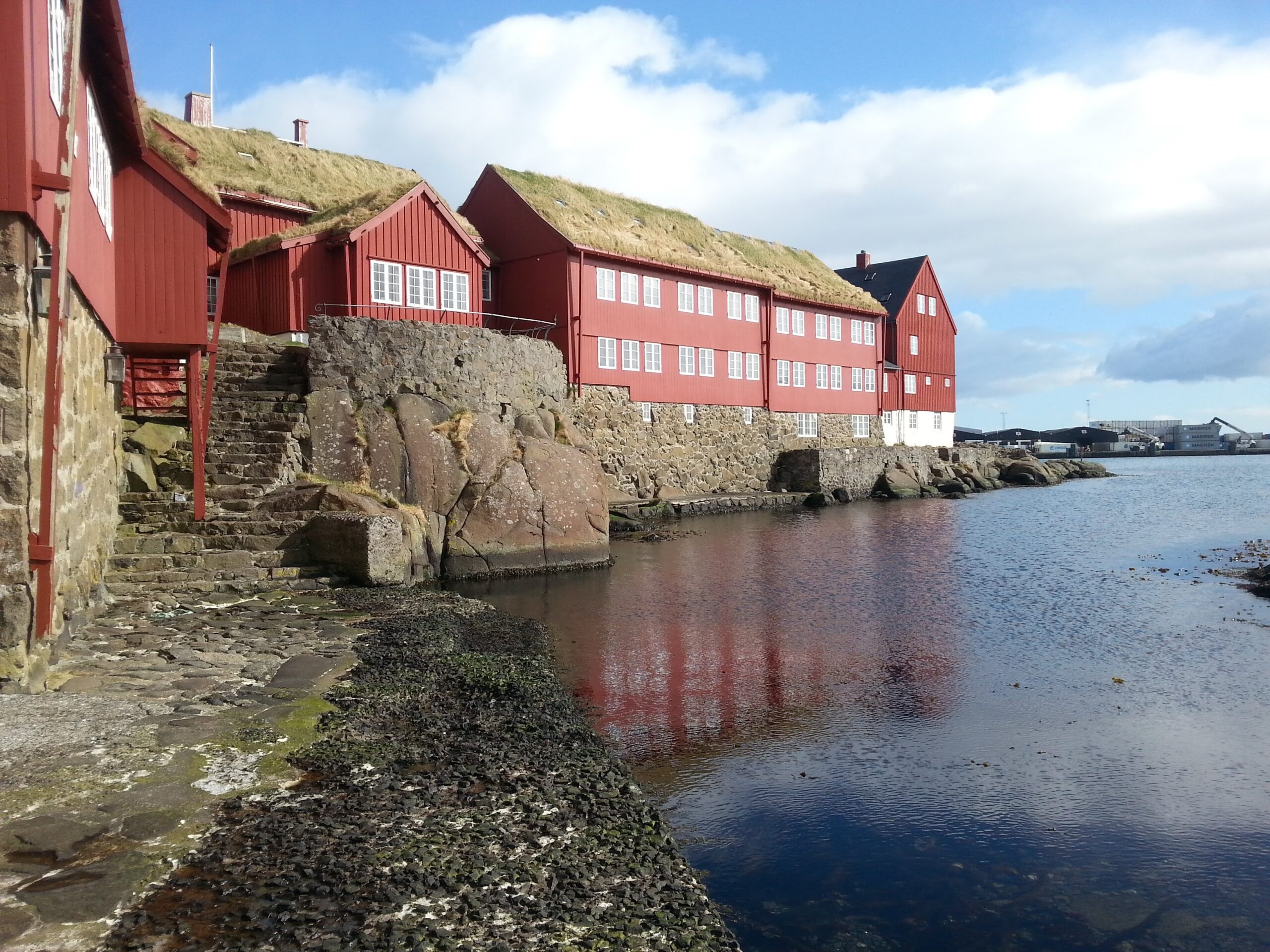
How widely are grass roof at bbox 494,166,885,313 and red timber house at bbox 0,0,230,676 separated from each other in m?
19.1

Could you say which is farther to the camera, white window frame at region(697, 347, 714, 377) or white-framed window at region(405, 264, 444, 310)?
white window frame at region(697, 347, 714, 377)

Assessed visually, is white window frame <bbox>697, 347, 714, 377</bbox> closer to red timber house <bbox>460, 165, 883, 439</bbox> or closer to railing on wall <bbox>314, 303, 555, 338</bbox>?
red timber house <bbox>460, 165, 883, 439</bbox>

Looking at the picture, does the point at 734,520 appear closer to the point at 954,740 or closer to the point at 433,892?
the point at 954,740

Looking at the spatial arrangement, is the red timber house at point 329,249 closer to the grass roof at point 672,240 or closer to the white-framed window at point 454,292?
the white-framed window at point 454,292

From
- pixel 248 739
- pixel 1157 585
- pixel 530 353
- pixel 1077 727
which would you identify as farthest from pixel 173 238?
pixel 1157 585

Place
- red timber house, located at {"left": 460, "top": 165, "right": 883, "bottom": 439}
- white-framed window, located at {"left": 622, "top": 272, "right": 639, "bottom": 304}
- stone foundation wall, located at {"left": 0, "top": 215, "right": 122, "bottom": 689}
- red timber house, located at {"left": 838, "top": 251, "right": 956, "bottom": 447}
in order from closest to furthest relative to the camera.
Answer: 1. stone foundation wall, located at {"left": 0, "top": 215, "right": 122, "bottom": 689}
2. red timber house, located at {"left": 460, "top": 165, "right": 883, "bottom": 439}
3. white-framed window, located at {"left": 622, "top": 272, "right": 639, "bottom": 304}
4. red timber house, located at {"left": 838, "top": 251, "right": 956, "bottom": 447}

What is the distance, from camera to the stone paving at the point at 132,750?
4711 mm

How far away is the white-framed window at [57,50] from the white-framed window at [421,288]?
17492 mm

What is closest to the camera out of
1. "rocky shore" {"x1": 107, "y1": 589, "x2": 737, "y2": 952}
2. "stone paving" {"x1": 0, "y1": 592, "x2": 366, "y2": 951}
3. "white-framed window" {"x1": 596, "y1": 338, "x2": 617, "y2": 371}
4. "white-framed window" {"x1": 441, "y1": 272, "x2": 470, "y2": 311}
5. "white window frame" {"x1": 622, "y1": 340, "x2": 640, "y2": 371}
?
"rocky shore" {"x1": 107, "y1": 589, "x2": 737, "y2": 952}

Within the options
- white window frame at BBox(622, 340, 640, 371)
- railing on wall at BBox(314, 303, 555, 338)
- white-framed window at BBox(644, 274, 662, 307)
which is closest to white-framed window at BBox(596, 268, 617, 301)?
white-framed window at BBox(644, 274, 662, 307)

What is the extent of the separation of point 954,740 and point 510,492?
11.9 meters

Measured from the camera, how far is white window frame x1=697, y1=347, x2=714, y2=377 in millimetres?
38156

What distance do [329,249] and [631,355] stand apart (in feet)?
39.9

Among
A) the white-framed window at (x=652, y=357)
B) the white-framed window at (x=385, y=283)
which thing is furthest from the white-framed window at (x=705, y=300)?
the white-framed window at (x=385, y=283)
